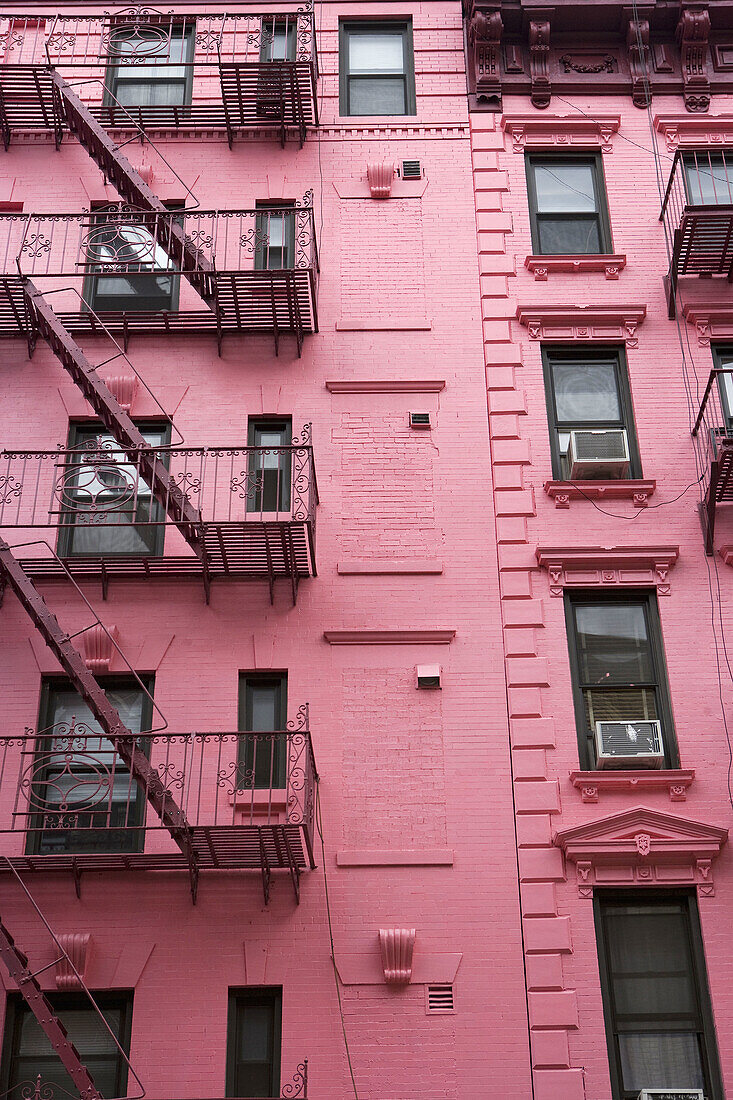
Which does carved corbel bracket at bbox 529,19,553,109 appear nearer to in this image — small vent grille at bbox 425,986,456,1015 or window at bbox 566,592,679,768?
window at bbox 566,592,679,768

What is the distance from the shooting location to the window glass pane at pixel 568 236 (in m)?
16.8

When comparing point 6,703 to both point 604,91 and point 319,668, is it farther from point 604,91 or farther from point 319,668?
point 604,91

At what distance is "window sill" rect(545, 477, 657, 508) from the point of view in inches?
579

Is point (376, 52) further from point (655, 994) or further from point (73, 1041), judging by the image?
point (73, 1041)

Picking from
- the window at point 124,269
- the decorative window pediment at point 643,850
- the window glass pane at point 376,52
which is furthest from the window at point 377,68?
the decorative window pediment at point 643,850

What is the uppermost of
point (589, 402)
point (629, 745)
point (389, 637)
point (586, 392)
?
point (586, 392)

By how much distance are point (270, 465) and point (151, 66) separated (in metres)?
6.56

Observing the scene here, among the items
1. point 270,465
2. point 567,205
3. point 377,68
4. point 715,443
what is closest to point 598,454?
point 715,443

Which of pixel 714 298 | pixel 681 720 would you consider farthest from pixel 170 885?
pixel 714 298

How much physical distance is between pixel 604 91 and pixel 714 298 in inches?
149

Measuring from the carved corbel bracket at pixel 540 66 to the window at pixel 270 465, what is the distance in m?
6.17

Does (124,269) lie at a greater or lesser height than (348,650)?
greater

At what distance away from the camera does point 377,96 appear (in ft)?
59.7

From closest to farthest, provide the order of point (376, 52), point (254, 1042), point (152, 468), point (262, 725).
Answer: point (254, 1042) → point (262, 725) → point (152, 468) → point (376, 52)
